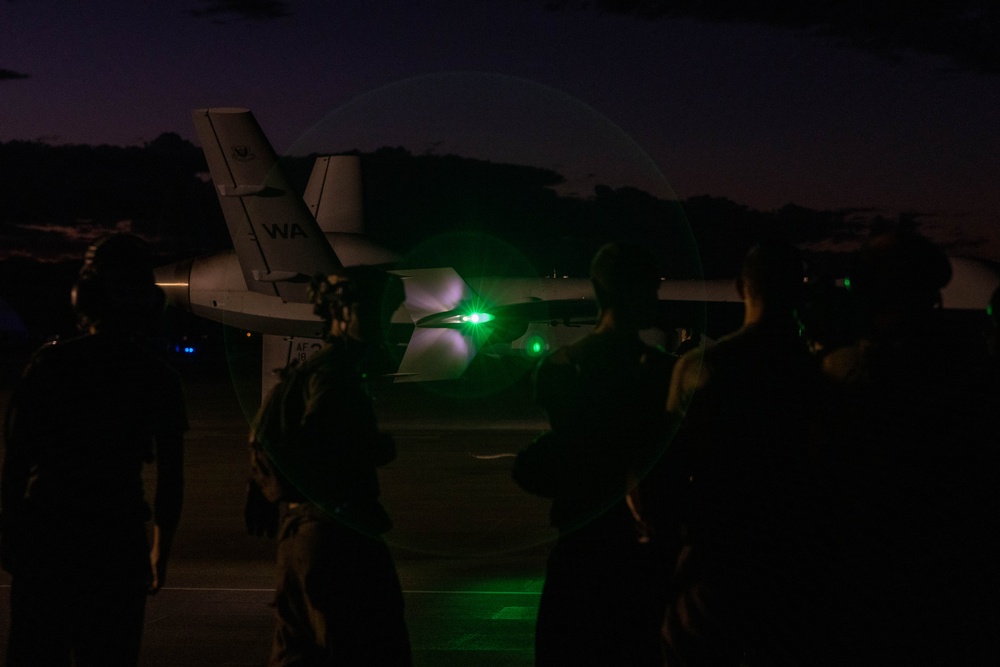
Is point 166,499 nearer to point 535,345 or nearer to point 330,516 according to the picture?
point 330,516

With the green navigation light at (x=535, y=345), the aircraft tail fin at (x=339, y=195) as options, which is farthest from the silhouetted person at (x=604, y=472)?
the green navigation light at (x=535, y=345)

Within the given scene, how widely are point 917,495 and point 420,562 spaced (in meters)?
5.84

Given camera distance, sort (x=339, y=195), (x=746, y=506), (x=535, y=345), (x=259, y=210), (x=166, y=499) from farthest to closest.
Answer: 1. (x=535, y=345)
2. (x=339, y=195)
3. (x=259, y=210)
4. (x=166, y=499)
5. (x=746, y=506)

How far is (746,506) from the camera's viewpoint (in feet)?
11.1

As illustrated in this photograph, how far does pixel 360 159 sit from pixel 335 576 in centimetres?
2271

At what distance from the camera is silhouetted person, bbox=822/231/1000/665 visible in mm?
2936

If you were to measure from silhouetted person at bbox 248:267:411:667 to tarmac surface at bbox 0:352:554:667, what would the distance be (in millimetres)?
2144

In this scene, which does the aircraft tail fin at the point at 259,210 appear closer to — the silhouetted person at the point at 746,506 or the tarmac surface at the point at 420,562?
the tarmac surface at the point at 420,562

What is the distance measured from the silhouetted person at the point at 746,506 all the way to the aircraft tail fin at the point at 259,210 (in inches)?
540

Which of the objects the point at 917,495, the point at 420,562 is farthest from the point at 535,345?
the point at 917,495

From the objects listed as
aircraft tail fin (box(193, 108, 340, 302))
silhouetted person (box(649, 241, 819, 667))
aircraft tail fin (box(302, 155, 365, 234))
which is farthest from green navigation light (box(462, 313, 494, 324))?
silhouetted person (box(649, 241, 819, 667))

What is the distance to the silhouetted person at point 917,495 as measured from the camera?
294 cm

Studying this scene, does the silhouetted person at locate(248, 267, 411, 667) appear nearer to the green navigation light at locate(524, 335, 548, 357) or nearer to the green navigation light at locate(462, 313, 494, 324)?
the green navigation light at locate(462, 313, 494, 324)

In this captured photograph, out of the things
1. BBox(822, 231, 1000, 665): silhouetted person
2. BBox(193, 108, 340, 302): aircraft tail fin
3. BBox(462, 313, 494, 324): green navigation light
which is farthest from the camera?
BBox(462, 313, 494, 324): green navigation light
